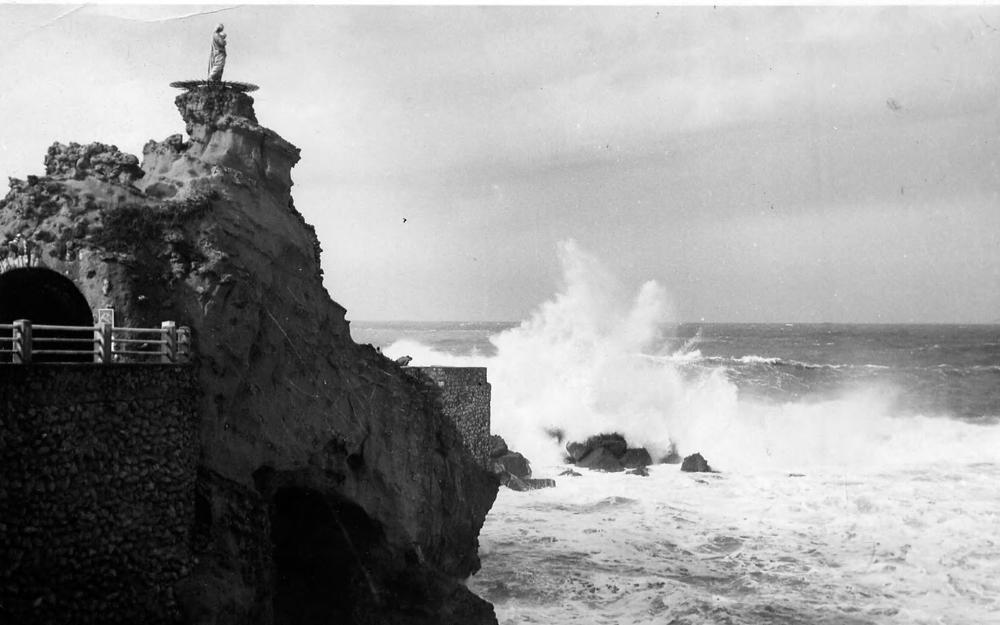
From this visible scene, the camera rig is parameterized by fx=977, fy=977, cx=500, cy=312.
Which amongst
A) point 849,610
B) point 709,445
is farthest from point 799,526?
point 709,445

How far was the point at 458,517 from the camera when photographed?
1723 centimetres

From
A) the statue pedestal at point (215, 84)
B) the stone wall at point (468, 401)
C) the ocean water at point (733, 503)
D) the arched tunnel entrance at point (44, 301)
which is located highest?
the statue pedestal at point (215, 84)

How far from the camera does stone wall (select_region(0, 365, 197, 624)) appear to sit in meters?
9.73

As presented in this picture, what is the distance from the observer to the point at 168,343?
37.1 ft

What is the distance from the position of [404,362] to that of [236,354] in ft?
24.0

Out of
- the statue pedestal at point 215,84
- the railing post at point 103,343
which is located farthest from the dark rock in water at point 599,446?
the railing post at point 103,343

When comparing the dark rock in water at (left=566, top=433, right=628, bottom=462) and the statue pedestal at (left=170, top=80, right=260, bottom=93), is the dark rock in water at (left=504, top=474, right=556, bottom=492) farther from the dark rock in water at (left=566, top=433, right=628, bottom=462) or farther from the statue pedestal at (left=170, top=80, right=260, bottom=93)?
the statue pedestal at (left=170, top=80, right=260, bottom=93)

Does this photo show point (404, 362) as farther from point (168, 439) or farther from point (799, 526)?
point (799, 526)

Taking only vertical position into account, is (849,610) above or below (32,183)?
below

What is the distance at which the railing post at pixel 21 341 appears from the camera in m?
10.0

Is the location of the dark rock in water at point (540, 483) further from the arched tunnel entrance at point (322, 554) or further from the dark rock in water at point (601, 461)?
the arched tunnel entrance at point (322, 554)

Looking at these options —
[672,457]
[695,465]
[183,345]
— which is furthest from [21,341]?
[672,457]

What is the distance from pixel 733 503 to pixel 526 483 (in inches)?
231

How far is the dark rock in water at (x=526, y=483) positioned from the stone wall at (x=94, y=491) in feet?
57.6
